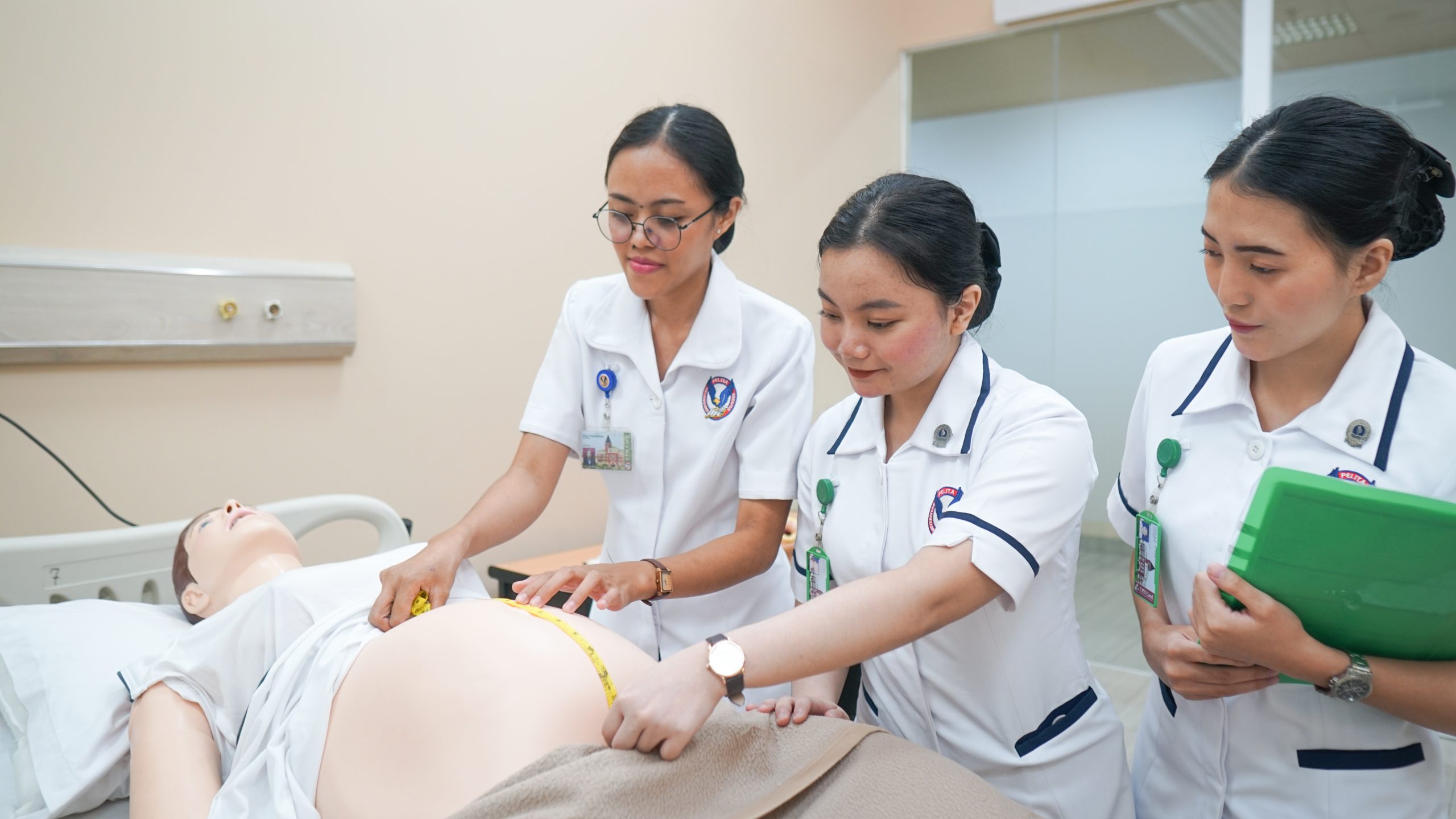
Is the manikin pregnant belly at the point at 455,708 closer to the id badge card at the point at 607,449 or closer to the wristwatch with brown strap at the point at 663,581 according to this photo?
the wristwatch with brown strap at the point at 663,581

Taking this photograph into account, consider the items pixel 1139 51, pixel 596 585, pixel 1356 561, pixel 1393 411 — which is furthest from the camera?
pixel 1139 51

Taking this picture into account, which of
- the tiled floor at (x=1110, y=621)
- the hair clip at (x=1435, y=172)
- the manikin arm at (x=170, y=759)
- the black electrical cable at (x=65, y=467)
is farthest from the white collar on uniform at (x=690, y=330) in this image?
the tiled floor at (x=1110, y=621)

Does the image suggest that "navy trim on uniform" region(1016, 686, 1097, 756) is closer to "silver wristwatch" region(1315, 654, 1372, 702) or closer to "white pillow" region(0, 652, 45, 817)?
"silver wristwatch" region(1315, 654, 1372, 702)

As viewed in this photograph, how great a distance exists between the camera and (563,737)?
1148 mm

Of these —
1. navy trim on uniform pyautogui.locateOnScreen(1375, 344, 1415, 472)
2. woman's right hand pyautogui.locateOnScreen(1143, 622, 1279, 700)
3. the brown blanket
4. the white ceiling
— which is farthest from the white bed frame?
the white ceiling

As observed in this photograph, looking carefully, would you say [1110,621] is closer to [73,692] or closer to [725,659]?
[725,659]

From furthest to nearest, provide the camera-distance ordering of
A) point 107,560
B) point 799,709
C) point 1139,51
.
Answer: point 1139,51
point 107,560
point 799,709

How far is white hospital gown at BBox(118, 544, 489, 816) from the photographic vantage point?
50.2 inches

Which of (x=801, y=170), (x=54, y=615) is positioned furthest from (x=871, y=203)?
(x=801, y=170)

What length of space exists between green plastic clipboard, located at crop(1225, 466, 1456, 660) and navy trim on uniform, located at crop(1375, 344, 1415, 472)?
0.34ft

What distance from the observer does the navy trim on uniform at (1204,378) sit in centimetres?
129

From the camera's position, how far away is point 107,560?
1.86 m

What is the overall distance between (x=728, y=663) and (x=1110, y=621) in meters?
3.36

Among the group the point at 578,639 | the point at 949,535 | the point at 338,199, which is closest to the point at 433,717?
the point at 578,639
